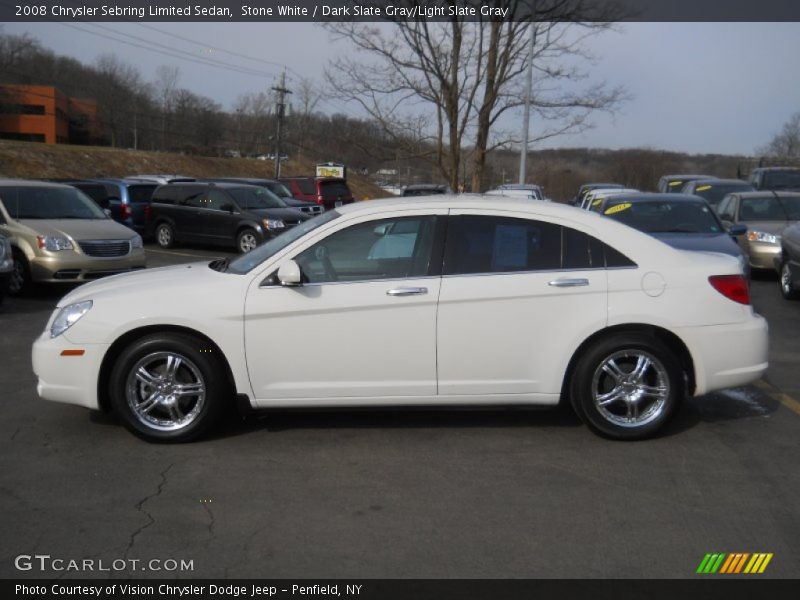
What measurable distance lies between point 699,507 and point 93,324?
395 cm

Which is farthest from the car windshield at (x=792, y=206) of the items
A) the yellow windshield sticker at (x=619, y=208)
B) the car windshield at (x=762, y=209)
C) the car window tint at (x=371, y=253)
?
the car window tint at (x=371, y=253)

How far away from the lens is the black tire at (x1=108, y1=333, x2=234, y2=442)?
18.5ft

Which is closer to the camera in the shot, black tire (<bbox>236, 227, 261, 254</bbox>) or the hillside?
black tire (<bbox>236, 227, 261, 254</bbox>)

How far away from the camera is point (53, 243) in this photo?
12.5 meters

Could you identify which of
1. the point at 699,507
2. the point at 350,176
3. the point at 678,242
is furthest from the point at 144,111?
the point at 699,507

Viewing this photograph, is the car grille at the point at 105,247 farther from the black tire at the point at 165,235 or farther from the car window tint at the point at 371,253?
the black tire at the point at 165,235

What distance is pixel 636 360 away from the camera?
224 inches

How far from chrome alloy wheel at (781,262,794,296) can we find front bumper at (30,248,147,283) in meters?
10.00

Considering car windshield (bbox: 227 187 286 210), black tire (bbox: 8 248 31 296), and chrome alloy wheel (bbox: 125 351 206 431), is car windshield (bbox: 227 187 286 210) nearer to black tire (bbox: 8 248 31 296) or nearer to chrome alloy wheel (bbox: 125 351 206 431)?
black tire (bbox: 8 248 31 296)

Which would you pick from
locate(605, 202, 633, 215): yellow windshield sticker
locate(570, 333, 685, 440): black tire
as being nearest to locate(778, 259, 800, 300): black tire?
locate(605, 202, 633, 215): yellow windshield sticker

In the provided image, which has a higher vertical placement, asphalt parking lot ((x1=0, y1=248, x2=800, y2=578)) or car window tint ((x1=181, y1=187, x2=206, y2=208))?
car window tint ((x1=181, y1=187, x2=206, y2=208))

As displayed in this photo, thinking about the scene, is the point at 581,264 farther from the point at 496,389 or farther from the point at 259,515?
the point at 259,515

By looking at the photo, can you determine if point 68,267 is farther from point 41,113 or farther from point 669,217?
point 41,113

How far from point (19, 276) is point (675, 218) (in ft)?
31.3
